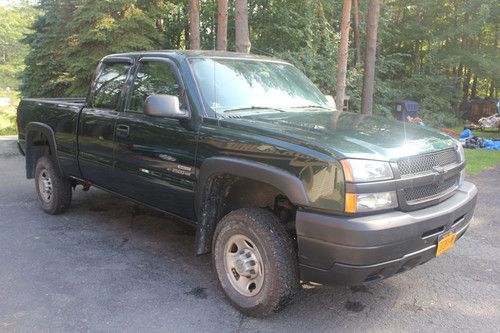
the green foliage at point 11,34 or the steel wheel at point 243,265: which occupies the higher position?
the green foliage at point 11,34

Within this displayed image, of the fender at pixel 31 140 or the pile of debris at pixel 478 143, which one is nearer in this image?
the fender at pixel 31 140

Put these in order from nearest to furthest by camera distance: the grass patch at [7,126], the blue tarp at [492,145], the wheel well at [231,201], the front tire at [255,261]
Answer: the front tire at [255,261], the wheel well at [231,201], the blue tarp at [492,145], the grass patch at [7,126]

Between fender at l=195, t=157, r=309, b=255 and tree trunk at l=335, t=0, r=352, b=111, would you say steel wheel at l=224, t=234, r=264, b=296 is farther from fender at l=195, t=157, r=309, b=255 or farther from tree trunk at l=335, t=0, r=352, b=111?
tree trunk at l=335, t=0, r=352, b=111

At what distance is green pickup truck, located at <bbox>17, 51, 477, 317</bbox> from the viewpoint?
9.30ft

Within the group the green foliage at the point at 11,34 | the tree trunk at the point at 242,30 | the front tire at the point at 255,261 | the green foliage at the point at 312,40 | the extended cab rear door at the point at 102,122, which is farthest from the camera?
the green foliage at the point at 11,34

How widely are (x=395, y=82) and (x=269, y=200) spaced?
74.0 feet

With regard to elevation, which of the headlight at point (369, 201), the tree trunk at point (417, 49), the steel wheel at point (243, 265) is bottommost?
the steel wheel at point (243, 265)

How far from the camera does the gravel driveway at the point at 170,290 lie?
327cm

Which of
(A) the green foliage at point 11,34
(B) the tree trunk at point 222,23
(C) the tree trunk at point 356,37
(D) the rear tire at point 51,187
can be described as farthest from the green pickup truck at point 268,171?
(A) the green foliage at point 11,34

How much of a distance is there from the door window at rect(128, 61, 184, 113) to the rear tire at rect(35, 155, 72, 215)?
1934 mm

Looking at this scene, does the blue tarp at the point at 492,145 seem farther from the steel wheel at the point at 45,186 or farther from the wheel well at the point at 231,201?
the steel wheel at the point at 45,186

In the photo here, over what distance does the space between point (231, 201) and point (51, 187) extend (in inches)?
124

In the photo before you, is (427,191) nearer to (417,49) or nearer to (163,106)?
(163,106)

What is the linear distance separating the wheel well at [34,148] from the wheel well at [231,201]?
10.6ft
